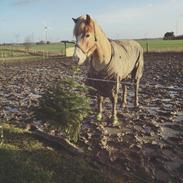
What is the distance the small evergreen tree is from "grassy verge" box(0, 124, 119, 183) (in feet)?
1.88

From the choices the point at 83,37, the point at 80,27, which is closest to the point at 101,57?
the point at 83,37

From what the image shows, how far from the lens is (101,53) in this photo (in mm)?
9125

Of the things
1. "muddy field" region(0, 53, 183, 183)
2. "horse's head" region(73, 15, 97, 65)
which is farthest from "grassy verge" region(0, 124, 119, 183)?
"horse's head" region(73, 15, 97, 65)

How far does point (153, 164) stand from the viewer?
Answer: 7.17 meters

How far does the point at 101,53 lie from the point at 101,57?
0.11 m

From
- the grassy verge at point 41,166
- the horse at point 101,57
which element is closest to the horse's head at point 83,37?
the horse at point 101,57

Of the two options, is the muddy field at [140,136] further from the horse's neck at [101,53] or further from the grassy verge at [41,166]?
the horse's neck at [101,53]

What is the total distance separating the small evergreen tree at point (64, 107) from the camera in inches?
307

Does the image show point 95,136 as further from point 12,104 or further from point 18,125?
point 12,104

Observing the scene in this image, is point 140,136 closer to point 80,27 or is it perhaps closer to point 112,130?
point 112,130

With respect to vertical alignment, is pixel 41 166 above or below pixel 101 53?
below

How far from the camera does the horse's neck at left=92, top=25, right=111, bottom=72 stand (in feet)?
29.4

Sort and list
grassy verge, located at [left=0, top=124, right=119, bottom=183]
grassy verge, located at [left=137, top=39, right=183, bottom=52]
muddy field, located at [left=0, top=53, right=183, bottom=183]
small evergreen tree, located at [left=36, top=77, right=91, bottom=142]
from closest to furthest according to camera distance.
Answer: grassy verge, located at [left=0, top=124, right=119, bottom=183], muddy field, located at [left=0, top=53, right=183, bottom=183], small evergreen tree, located at [left=36, top=77, right=91, bottom=142], grassy verge, located at [left=137, top=39, right=183, bottom=52]

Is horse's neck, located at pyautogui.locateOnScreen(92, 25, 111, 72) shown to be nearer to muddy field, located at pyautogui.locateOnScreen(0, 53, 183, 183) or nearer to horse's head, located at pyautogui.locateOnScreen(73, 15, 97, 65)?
horse's head, located at pyautogui.locateOnScreen(73, 15, 97, 65)
